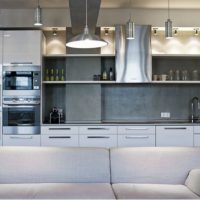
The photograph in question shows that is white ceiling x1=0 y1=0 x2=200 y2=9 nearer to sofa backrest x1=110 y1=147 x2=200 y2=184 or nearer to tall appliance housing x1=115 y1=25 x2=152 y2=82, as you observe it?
tall appliance housing x1=115 y1=25 x2=152 y2=82

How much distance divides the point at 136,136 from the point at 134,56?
131 centimetres

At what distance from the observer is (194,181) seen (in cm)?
329

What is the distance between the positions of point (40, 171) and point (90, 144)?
2048 millimetres

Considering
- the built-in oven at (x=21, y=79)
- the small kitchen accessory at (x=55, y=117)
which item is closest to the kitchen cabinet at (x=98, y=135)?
the small kitchen accessory at (x=55, y=117)

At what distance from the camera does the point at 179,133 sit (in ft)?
18.4

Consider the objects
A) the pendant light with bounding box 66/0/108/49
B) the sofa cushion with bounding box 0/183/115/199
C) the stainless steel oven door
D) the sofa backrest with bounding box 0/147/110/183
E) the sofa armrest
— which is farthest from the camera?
the stainless steel oven door

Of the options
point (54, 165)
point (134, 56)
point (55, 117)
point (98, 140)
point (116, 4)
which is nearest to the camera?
point (54, 165)

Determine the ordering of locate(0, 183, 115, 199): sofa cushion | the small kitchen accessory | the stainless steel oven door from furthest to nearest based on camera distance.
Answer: the small kitchen accessory → the stainless steel oven door → locate(0, 183, 115, 199): sofa cushion

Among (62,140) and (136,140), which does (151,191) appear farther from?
(62,140)

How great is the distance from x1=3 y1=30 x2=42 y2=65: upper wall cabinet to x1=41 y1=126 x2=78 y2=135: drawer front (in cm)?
104

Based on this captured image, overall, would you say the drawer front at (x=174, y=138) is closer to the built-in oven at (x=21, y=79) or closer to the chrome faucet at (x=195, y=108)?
the chrome faucet at (x=195, y=108)

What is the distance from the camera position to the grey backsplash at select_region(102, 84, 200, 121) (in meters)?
6.32

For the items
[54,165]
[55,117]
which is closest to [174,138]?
[55,117]

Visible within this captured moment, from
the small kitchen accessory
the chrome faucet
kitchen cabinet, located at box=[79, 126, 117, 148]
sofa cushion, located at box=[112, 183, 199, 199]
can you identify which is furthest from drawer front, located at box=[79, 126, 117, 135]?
sofa cushion, located at box=[112, 183, 199, 199]
